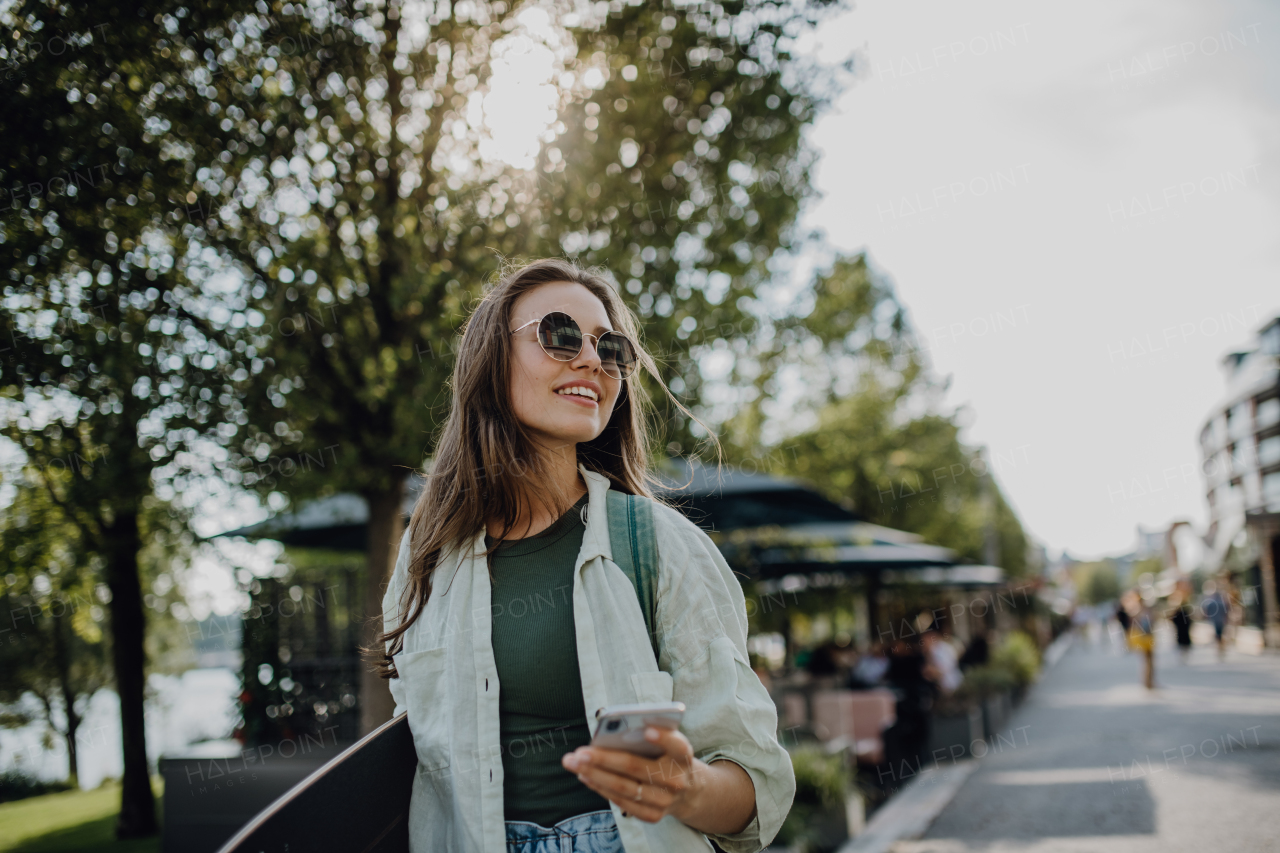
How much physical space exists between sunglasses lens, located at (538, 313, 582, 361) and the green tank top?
49 centimetres

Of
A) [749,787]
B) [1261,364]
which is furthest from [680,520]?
[1261,364]

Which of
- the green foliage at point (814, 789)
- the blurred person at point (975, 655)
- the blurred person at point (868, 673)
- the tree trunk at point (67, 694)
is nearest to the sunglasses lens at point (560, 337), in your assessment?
the green foliage at point (814, 789)

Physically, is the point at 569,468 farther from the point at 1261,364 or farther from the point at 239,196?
the point at 1261,364

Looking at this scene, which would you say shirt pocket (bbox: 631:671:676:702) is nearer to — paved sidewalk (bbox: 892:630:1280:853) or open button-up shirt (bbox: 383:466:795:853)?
open button-up shirt (bbox: 383:466:795:853)

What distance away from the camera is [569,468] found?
190 cm

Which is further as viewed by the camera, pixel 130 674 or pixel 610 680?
pixel 130 674

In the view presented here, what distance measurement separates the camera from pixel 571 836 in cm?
153

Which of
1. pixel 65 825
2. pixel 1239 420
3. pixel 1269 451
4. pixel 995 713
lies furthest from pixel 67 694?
pixel 1239 420

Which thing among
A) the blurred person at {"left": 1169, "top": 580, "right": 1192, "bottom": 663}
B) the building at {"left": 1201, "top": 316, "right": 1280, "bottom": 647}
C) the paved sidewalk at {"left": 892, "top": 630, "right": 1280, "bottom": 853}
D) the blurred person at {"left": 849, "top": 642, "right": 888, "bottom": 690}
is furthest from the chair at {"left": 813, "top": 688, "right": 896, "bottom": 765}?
the building at {"left": 1201, "top": 316, "right": 1280, "bottom": 647}

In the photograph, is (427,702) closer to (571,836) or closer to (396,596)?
(396,596)

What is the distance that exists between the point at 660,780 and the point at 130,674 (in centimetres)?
736

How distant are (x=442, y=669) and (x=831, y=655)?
11.1 m

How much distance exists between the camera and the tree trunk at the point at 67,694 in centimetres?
866

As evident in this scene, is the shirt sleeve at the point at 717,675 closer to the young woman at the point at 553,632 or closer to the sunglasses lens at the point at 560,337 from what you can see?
the young woman at the point at 553,632
